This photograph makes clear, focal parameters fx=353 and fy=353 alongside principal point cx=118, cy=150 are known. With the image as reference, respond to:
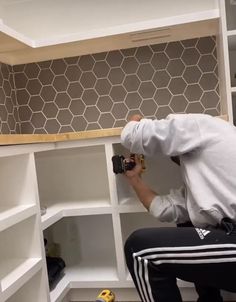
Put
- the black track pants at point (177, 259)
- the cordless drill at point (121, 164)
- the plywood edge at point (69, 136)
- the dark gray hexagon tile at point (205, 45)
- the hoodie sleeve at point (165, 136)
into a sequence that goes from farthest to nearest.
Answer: the dark gray hexagon tile at point (205, 45) → the cordless drill at point (121, 164) → the plywood edge at point (69, 136) → the hoodie sleeve at point (165, 136) → the black track pants at point (177, 259)

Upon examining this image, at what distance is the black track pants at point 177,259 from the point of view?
803 mm

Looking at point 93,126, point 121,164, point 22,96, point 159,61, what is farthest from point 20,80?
point 121,164

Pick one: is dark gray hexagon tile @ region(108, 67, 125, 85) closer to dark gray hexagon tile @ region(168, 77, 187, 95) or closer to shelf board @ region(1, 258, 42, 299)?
dark gray hexagon tile @ region(168, 77, 187, 95)

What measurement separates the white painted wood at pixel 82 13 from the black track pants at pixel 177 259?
3.04 feet

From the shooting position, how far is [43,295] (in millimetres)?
1098

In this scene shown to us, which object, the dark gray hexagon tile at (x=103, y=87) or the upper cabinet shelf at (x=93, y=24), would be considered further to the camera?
the dark gray hexagon tile at (x=103, y=87)

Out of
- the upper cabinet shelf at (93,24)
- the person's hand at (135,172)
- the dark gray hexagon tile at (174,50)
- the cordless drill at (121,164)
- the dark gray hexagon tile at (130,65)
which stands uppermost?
the upper cabinet shelf at (93,24)

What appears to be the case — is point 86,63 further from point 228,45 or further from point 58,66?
point 228,45

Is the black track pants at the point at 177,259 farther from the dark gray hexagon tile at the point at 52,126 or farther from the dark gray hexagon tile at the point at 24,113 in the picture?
the dark gray hexagon tile at the point at 24,113

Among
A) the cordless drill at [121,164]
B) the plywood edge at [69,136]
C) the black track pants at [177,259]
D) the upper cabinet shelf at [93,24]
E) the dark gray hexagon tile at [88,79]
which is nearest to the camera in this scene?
the black track pants at [177,259]

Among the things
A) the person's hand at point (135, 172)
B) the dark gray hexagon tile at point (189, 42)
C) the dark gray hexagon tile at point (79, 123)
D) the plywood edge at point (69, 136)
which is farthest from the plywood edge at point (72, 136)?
the dark gray hexagon tile at point (189, 42)

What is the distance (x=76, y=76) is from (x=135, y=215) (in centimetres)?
67

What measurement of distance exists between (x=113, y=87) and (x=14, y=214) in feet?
2.61

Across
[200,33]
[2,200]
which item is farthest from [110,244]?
[200,33]
